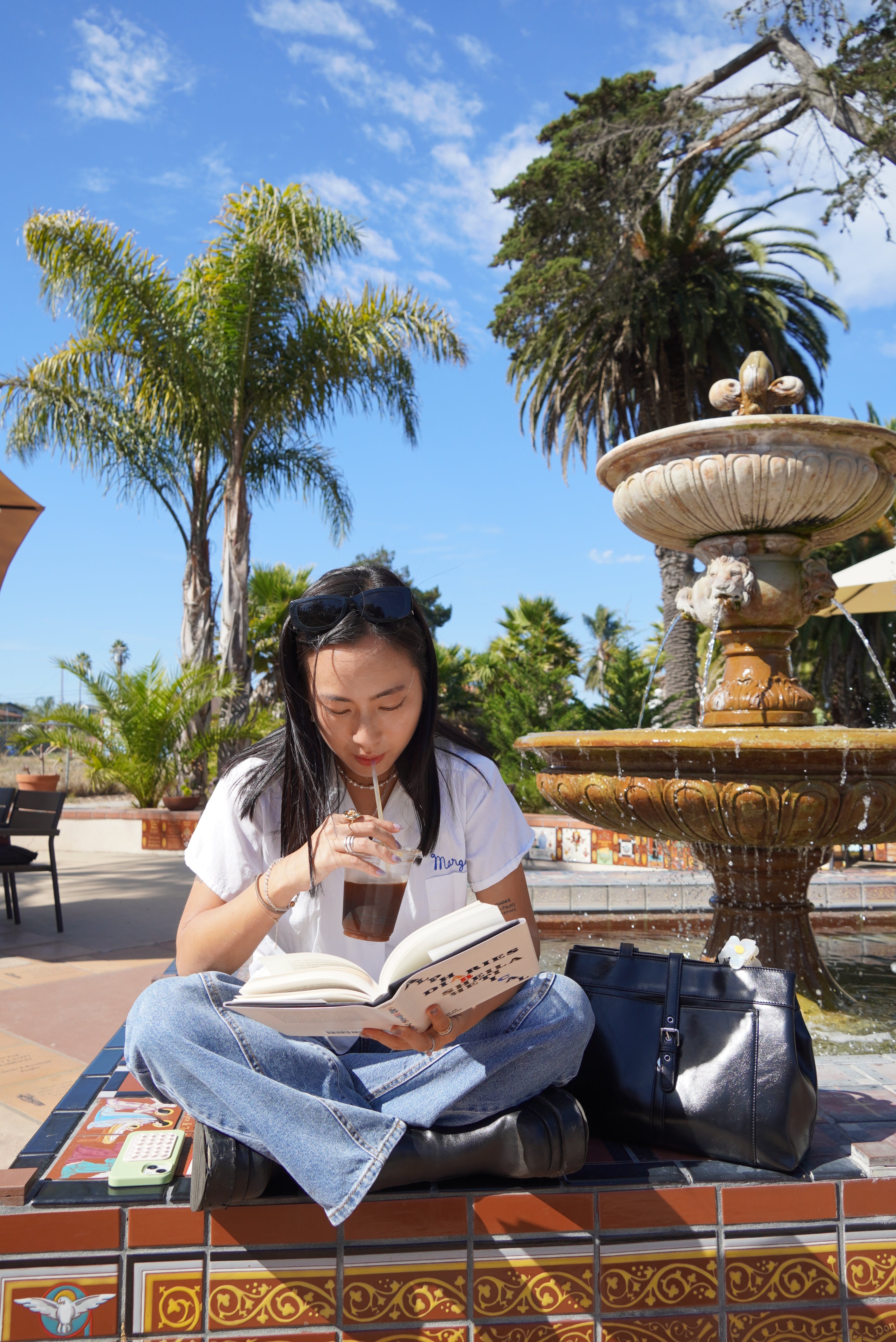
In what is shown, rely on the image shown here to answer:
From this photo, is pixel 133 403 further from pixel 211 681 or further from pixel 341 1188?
pixel 341 1188

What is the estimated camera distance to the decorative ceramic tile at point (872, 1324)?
60.0 inches

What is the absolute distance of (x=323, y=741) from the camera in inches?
69.1

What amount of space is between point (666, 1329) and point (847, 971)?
8.93 ft

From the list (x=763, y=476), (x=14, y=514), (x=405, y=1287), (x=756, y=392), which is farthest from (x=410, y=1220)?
(x=14, y=514)

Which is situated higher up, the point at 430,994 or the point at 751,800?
the point at 751,800

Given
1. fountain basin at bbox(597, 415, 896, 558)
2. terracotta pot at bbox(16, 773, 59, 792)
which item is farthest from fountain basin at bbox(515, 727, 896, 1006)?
terracotta pot at bbox(16, 773, 59, 792)

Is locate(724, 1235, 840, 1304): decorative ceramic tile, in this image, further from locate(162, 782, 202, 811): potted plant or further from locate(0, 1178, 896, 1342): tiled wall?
locate(162, 782, 202, 811): potted plant

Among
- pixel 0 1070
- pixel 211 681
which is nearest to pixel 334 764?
pixel 0 1070

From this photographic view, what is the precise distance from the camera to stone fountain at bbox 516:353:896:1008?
279 cm

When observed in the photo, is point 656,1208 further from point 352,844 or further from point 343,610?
point 343,610

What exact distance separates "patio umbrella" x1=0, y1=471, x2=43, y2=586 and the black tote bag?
3689 mm

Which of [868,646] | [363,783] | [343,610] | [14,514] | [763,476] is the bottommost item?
[363,783]

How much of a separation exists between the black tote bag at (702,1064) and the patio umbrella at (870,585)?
6.40 metres

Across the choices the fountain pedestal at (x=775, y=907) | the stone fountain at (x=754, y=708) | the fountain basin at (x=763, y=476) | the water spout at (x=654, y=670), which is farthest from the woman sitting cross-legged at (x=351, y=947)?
the water spout at (x=654, y=670)
